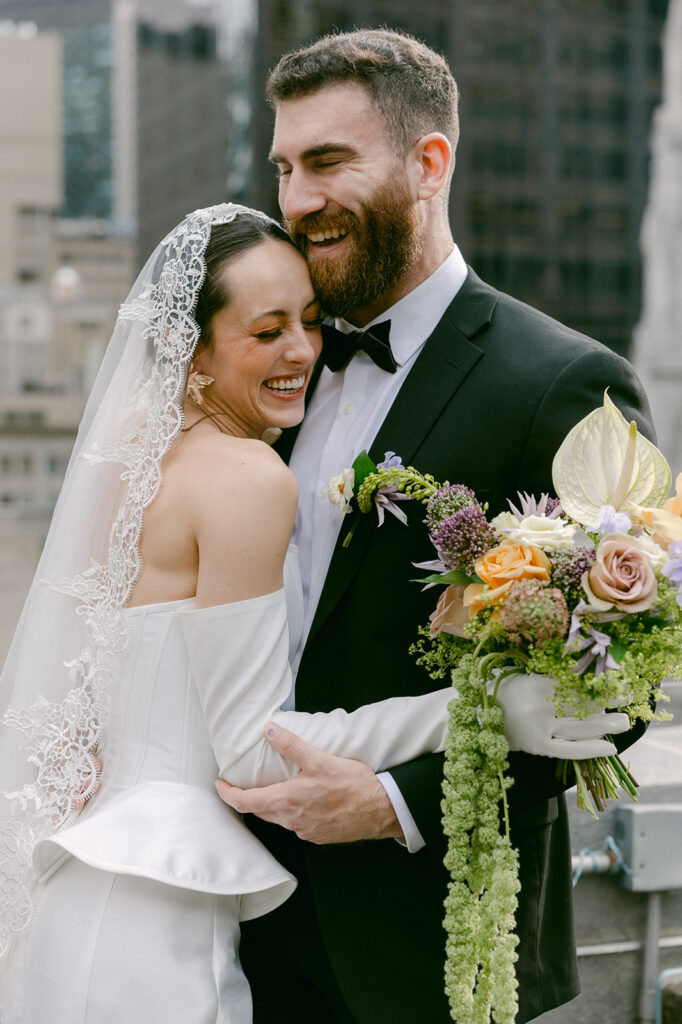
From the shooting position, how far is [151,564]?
7.62 feet

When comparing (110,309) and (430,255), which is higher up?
(430,255)

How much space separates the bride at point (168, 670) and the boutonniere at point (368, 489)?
170 millimetres

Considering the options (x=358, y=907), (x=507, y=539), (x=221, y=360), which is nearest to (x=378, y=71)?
(x=221, y=360)

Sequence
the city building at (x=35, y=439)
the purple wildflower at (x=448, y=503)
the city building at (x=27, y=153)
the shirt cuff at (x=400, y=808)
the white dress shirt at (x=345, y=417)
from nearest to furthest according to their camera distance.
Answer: the purple wildflower at (x=448, y=503), the shirt cuff at (x=400, y=808), the white dress shirt at (x=345, y=417), the city building at (x=35, y=439), the city building at (x=27, y=153)

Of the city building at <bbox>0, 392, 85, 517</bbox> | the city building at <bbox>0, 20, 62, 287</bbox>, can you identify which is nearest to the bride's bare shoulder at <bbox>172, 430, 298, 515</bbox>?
the city building at <bbox>0, 392, 85, 517</bbox>

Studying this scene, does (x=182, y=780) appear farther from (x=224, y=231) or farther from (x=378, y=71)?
(x=378, y=71)

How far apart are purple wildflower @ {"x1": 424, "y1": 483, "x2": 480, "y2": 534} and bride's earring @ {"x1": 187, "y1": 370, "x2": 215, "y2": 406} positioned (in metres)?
0.60

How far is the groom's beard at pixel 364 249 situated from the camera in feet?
8.45

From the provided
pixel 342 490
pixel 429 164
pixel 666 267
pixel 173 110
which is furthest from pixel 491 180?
pixel 342 490

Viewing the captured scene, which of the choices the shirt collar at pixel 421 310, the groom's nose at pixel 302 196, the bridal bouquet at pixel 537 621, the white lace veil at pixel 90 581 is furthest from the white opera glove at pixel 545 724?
the groom's nose at pixel 302 196

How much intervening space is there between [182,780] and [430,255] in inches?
51.3

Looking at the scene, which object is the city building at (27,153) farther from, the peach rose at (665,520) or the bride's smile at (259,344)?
the peach rose at (665,520)

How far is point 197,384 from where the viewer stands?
8.06ft

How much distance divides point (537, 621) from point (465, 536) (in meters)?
0.22
